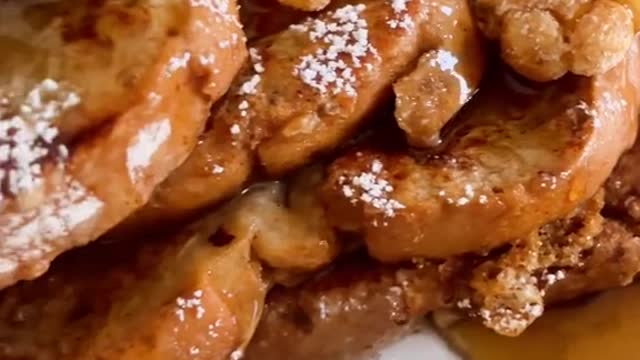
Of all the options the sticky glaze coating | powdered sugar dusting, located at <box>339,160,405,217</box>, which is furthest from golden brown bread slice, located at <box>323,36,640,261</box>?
the sticky glaze coating

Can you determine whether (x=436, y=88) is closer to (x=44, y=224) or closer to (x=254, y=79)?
(x=254, y=79)

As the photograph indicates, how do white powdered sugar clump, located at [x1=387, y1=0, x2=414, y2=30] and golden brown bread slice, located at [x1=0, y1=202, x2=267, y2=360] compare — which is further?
white powdered sugar clump, located at [x1=387, y1=0, x2=414, y2=30]

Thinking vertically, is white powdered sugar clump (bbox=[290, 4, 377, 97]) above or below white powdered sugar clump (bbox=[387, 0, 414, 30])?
below

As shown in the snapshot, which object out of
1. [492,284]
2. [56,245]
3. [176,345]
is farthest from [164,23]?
[492,284]

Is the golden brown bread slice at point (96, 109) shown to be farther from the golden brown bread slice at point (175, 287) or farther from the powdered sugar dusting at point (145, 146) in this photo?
the golden brown bread slice at point (175, 287)

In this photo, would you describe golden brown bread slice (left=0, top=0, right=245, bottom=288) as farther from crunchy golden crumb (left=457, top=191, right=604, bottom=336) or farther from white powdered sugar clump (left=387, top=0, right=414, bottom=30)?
crunchy golden crumb (left=457, top=191, right=604, bottom=336)

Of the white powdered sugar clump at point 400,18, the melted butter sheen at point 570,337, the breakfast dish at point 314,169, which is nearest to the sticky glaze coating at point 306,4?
the breakfast dish at point 314,169

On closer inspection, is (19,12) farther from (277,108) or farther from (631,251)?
(631,251)
